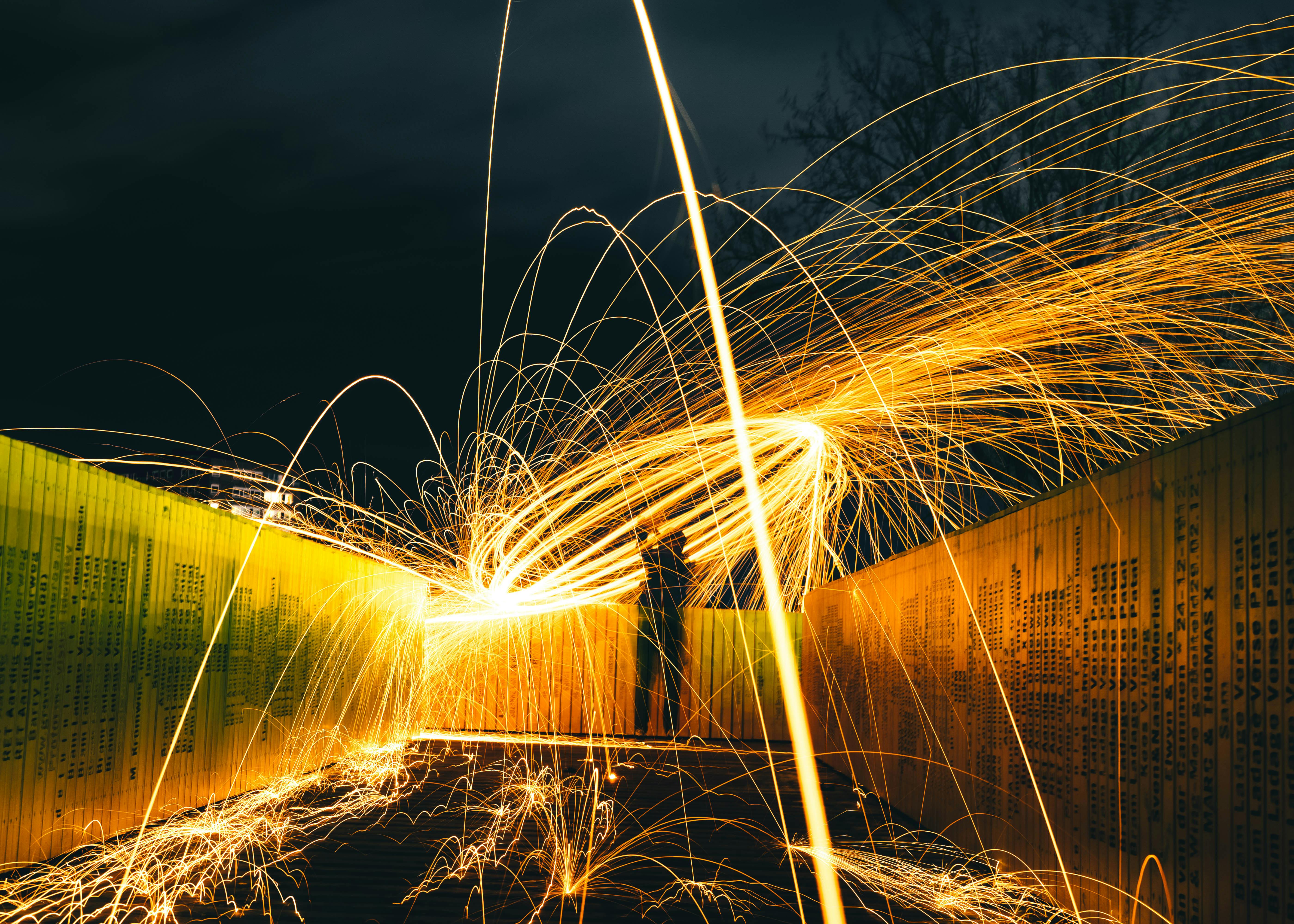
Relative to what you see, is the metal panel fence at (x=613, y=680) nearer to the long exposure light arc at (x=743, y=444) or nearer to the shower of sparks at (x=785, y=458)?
the shower of sparks at (x=785, y=458)

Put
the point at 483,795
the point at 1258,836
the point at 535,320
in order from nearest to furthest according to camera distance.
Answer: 1. the point at 1258,836
2. the point at 535,320
3. the point at 483,795

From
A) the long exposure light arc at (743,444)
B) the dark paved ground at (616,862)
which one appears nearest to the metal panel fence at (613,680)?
the dark paved ground at (616,862)

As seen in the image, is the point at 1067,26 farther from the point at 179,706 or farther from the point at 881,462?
the point at 179,706

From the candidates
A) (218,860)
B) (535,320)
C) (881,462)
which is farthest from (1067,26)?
(218,860)

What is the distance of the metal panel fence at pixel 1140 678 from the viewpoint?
2.89 m

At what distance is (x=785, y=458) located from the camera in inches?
404

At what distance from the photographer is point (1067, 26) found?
539 inches

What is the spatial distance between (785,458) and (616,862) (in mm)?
5306

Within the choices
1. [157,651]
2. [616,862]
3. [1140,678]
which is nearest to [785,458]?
[616,862]

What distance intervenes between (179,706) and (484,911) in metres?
3.08

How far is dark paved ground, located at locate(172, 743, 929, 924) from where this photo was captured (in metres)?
4.57

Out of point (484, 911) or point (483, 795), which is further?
point (483, 795)

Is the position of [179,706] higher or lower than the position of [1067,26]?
lower

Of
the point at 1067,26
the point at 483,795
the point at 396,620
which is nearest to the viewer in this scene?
the point at 483,795
